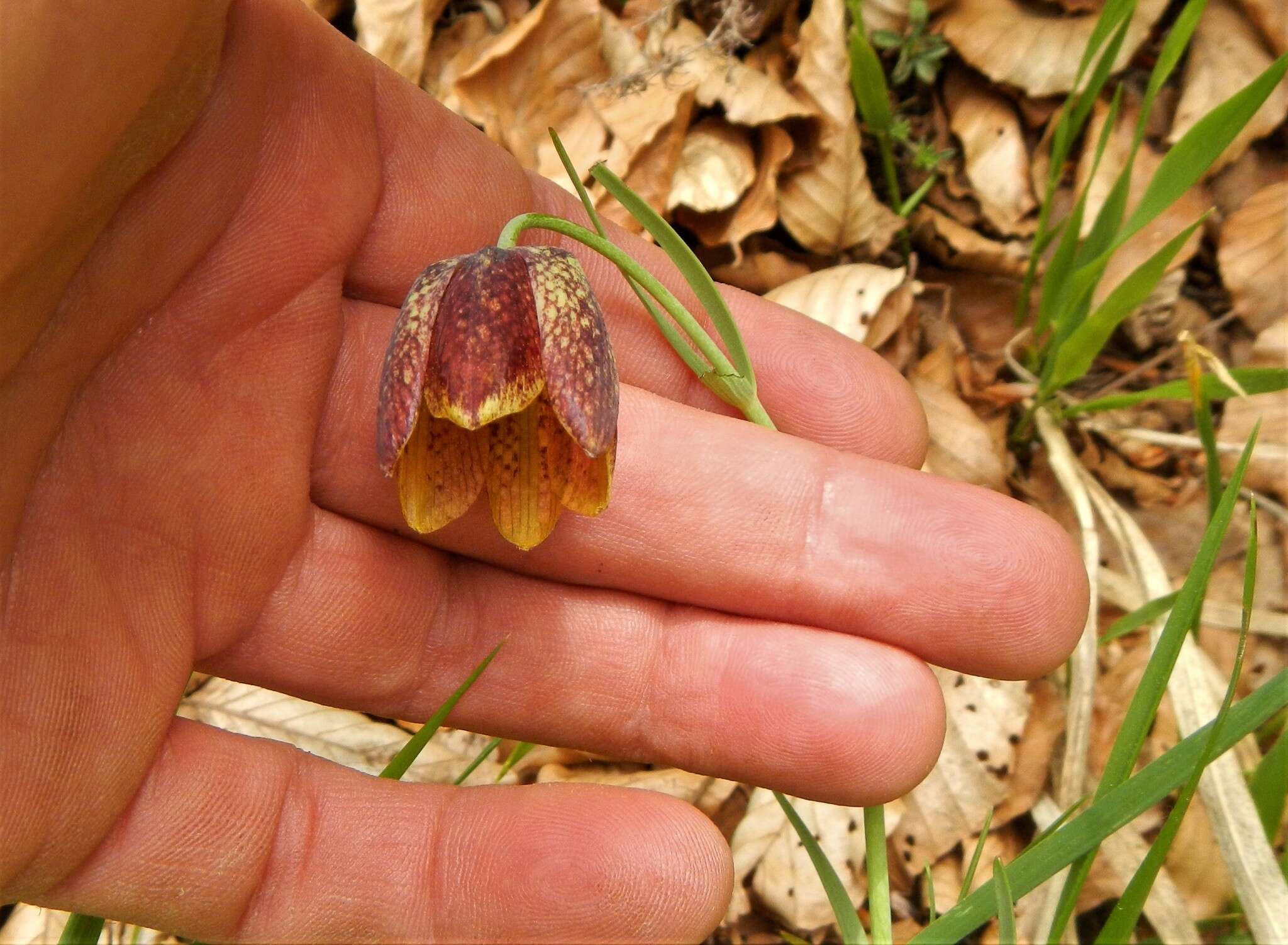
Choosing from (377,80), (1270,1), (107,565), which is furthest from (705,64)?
(107,565)

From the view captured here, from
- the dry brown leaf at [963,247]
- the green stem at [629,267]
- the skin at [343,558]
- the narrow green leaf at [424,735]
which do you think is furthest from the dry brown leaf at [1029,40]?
the narrow green leaf at [424,735]

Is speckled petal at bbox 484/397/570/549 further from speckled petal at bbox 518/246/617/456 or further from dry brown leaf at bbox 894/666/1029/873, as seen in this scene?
dry brown leaf at bbox 894/666/1029/873

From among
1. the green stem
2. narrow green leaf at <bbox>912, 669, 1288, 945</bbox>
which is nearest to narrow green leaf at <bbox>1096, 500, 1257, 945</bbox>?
narrow green leaf at <bbox>912, 669, 1288, 945</bbox>

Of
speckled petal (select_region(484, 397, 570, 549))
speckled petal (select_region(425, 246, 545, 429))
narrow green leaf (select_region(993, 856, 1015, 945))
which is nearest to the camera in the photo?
narrow green leaf (select_region(993, 856, 1015, 945))

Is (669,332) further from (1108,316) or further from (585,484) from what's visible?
(1108,316)

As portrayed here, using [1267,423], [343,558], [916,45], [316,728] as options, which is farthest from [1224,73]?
[316,728]

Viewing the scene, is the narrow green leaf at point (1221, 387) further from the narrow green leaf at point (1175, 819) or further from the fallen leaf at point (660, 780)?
the fallen leaf at point (660, 780)

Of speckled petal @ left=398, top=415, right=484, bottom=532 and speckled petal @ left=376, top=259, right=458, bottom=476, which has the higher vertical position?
speckled petal @ left=376, top=259, right=458, bottom=476
